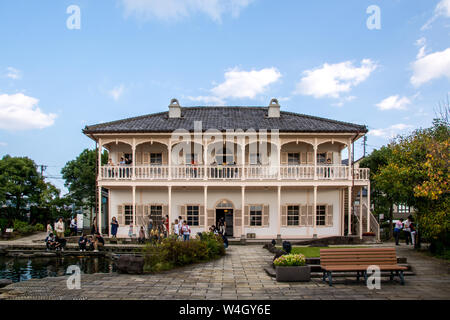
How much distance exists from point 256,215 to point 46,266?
12.7 metres

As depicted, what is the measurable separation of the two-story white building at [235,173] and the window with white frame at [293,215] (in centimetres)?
6

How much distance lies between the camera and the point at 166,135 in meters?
22.2

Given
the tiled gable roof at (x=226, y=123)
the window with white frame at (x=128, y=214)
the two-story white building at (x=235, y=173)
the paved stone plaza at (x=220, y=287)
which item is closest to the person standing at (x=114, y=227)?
the two-story white building at (x=235, y=173)

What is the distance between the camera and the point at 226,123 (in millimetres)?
23359

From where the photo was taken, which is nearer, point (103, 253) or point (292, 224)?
point (103, 253)

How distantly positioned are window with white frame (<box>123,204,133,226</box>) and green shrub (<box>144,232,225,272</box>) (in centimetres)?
1092

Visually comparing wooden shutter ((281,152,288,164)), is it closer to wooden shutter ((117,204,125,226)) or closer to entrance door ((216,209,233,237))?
entrance door ((216,209,233,237))

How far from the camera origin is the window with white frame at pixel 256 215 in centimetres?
2339

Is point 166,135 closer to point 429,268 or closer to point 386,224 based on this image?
point 429,268

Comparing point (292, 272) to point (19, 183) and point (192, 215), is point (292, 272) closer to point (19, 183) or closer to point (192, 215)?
point (192, 215)

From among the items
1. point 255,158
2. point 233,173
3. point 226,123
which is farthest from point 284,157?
point 226,123

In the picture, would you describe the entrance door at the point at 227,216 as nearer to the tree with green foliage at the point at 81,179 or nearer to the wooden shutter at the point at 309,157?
the wooden shutter at the point at 309,157
